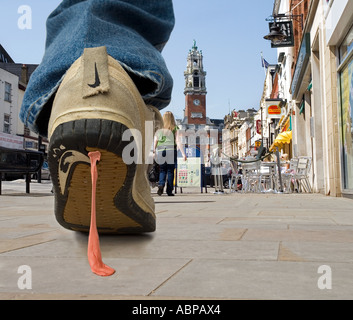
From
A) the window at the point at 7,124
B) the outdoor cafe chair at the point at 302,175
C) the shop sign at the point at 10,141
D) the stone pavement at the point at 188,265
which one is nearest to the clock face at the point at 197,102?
the shop sign at the point at 10,141

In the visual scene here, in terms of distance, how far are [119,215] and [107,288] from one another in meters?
0.64

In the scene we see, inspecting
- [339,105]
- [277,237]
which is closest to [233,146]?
[339,105]

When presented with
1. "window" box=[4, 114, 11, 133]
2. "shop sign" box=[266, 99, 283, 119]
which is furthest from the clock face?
"shop sign" box=[266, 99, 283, 119]

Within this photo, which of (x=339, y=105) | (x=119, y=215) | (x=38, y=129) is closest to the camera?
(x=119, y=215)

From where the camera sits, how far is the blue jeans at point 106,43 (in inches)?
69.9

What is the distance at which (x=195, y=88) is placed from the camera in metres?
110

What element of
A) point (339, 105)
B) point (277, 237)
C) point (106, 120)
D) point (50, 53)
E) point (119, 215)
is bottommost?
point (277, 237)

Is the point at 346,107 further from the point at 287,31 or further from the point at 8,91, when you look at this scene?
the point at 8,91

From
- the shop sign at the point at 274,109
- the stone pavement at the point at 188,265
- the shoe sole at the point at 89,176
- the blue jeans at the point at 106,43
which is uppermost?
the shop sign at the point at 274,109

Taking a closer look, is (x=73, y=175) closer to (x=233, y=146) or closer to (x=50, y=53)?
(x=50, y=53)

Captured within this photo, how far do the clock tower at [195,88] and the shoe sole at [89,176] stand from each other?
109028mm

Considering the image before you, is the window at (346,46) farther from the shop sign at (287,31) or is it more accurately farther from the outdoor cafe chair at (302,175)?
the shop sign at (287,31)

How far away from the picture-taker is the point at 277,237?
2121 millimetres

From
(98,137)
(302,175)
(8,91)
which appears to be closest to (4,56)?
(8,91)
